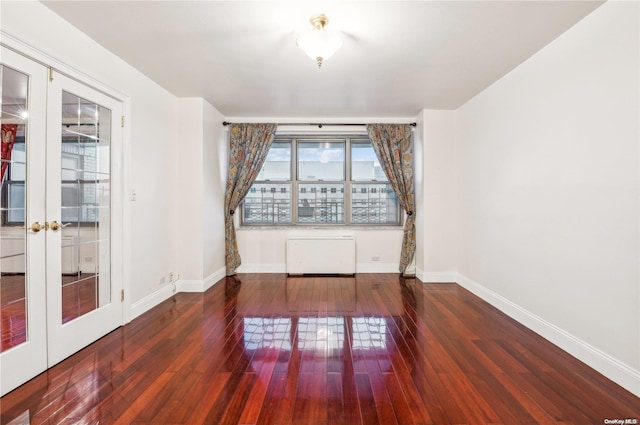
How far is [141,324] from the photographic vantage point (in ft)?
9.68

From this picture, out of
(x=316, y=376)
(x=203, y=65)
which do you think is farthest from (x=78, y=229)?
(x=316, y=376)

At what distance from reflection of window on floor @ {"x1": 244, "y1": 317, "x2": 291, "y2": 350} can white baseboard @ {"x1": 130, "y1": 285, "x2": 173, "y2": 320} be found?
1.14 meters

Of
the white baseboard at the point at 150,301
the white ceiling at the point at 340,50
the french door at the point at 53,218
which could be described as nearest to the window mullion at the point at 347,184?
the white ceiling at the point at 340,50

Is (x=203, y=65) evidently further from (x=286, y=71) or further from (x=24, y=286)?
(x=24, y=286)

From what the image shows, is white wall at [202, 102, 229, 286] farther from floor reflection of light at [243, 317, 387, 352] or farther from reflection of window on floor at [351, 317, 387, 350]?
reflection of window on floor at [351, 317, 387, 350]

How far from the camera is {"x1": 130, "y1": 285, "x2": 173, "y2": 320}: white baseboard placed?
312 centimetres

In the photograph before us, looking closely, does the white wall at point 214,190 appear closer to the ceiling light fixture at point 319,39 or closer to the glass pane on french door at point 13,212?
the glass pane on french door at point 13,212

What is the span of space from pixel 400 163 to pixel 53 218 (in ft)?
14.0

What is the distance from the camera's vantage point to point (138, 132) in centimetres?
320

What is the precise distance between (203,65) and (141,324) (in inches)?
103

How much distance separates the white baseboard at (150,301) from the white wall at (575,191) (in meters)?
3.87

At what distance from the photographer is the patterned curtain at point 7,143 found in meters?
1.91

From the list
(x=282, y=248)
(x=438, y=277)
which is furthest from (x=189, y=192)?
(x=438, y=277)

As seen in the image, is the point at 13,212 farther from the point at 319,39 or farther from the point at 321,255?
the point at 321,255
